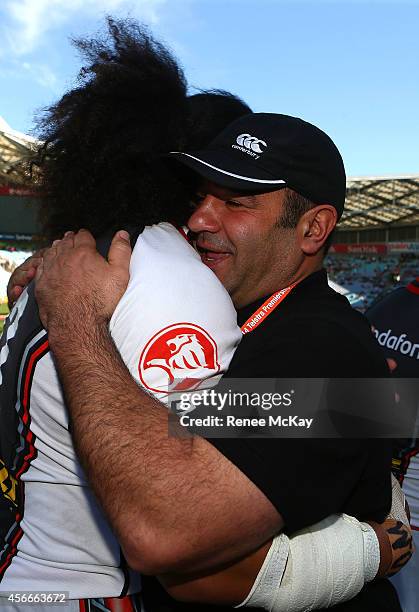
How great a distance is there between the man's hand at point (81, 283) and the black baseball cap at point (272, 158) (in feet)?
1.60

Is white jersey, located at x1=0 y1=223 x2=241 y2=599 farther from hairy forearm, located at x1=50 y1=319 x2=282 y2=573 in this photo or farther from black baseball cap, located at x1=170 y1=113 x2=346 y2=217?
black baseball cap, located at x1=170 y1=113 x2=346 y2=217

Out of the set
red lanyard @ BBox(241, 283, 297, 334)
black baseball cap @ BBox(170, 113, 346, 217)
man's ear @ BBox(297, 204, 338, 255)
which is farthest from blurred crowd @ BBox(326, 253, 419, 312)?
red lanyard @ BBox(241, 283, 297, 334)

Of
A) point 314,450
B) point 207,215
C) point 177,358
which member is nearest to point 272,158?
point 207,215

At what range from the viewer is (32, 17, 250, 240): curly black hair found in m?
1.72

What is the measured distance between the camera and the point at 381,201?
51375mm

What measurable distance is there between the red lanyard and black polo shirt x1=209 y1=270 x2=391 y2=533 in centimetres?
3

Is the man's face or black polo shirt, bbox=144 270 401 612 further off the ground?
the man's face

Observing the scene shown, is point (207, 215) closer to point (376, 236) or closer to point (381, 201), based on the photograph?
point (381, 201)

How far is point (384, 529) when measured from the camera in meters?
1.64

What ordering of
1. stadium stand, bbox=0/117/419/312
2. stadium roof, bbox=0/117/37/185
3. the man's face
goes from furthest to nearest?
1. stadium stand, bbox=0/117/419/312
2. stadium roof, bbox=0/117/37/185
3. the man's face

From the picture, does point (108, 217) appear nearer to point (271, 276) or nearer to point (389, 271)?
point (271, 276)

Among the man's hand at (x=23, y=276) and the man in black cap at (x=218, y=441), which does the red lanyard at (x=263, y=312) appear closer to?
the man in black cap at (x=218, y=441)

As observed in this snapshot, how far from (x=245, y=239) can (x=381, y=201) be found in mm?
52136

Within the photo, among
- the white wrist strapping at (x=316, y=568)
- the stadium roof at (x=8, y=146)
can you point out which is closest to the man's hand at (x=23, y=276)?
the white wrist strapping at (x=316, y=568)
